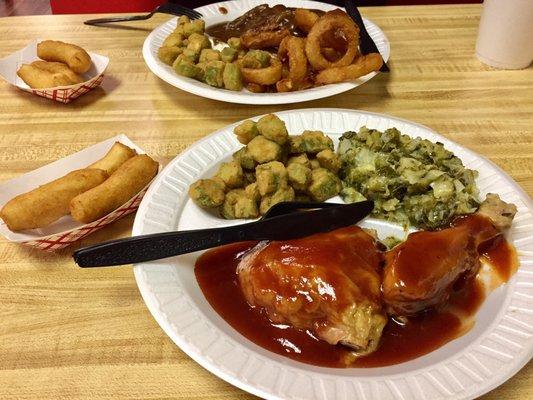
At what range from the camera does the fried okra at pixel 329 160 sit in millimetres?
1648

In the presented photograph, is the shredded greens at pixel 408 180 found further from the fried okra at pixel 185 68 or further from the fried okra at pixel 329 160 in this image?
the fried okra at pixel 185 68

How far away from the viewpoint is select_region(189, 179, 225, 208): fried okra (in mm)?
1500

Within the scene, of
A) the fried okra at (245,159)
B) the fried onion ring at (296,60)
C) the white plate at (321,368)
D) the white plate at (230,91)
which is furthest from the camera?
the fried onion ring at (296,60)

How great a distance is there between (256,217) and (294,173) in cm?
19

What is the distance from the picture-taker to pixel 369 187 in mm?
1565

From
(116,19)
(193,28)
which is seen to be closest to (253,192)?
(193,28)

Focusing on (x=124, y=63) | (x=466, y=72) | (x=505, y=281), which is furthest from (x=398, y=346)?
(x=124, y=63)

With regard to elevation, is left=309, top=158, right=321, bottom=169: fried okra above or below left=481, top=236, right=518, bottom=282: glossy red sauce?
above

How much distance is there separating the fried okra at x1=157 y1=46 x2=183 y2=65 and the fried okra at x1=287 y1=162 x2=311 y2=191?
0.96m

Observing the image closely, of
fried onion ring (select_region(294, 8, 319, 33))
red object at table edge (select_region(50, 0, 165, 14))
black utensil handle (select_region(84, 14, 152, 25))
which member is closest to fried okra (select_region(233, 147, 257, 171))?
fried onion ring (select_region(294, 8, 319, 33))

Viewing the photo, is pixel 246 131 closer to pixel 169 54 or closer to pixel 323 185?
pixel 323 185

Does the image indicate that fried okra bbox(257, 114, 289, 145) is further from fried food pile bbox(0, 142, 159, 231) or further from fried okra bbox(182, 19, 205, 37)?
fried okra bbox(182, 19, 205, 37)

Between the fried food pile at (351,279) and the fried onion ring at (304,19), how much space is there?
4.59 feet

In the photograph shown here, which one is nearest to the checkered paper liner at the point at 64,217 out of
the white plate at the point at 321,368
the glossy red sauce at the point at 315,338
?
the white plate at the point at 321,368
